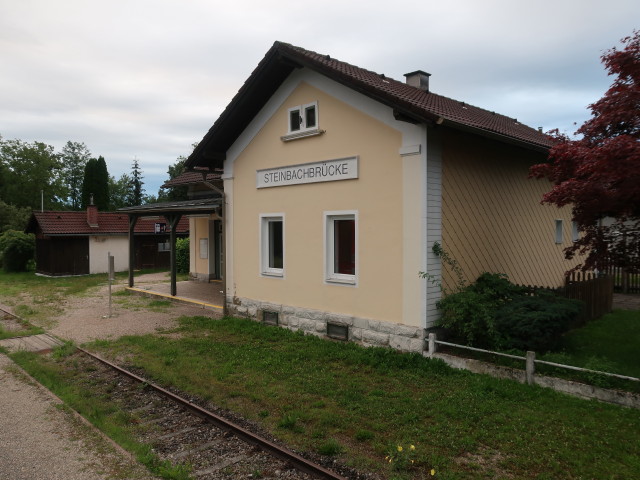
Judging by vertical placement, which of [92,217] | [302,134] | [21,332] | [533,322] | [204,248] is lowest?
[21,332]

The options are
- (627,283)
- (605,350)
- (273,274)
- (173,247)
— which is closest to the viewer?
(605,350)

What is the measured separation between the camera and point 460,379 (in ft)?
22.9

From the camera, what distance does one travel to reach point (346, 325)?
370 inches

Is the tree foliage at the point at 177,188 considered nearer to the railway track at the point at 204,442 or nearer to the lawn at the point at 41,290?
the lawn at the point at 41,290

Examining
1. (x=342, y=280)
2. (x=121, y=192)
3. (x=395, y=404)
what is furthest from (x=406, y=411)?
(x=121, y=192)

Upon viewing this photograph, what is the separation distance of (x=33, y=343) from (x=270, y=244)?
567 cm

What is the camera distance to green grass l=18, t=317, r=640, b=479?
4.73 metres

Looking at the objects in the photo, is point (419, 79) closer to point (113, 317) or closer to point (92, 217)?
point (113, 317)

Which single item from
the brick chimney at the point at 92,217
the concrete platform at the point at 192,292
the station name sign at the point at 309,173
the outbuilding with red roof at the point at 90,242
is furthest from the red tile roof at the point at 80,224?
the station name sign at the point at 309,173

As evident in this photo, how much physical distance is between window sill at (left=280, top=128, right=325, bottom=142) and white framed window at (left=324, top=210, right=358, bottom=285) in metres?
1.71

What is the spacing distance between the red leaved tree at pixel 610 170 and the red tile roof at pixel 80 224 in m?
24.4

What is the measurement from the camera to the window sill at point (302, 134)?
9977 millimetres

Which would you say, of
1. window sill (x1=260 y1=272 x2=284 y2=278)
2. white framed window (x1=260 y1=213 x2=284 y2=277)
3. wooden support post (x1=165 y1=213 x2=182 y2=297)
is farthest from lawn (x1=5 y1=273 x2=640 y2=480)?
wooden support post (x1=165 y1=213 x2=182 y2=297)

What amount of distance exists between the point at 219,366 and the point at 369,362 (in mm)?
2579
